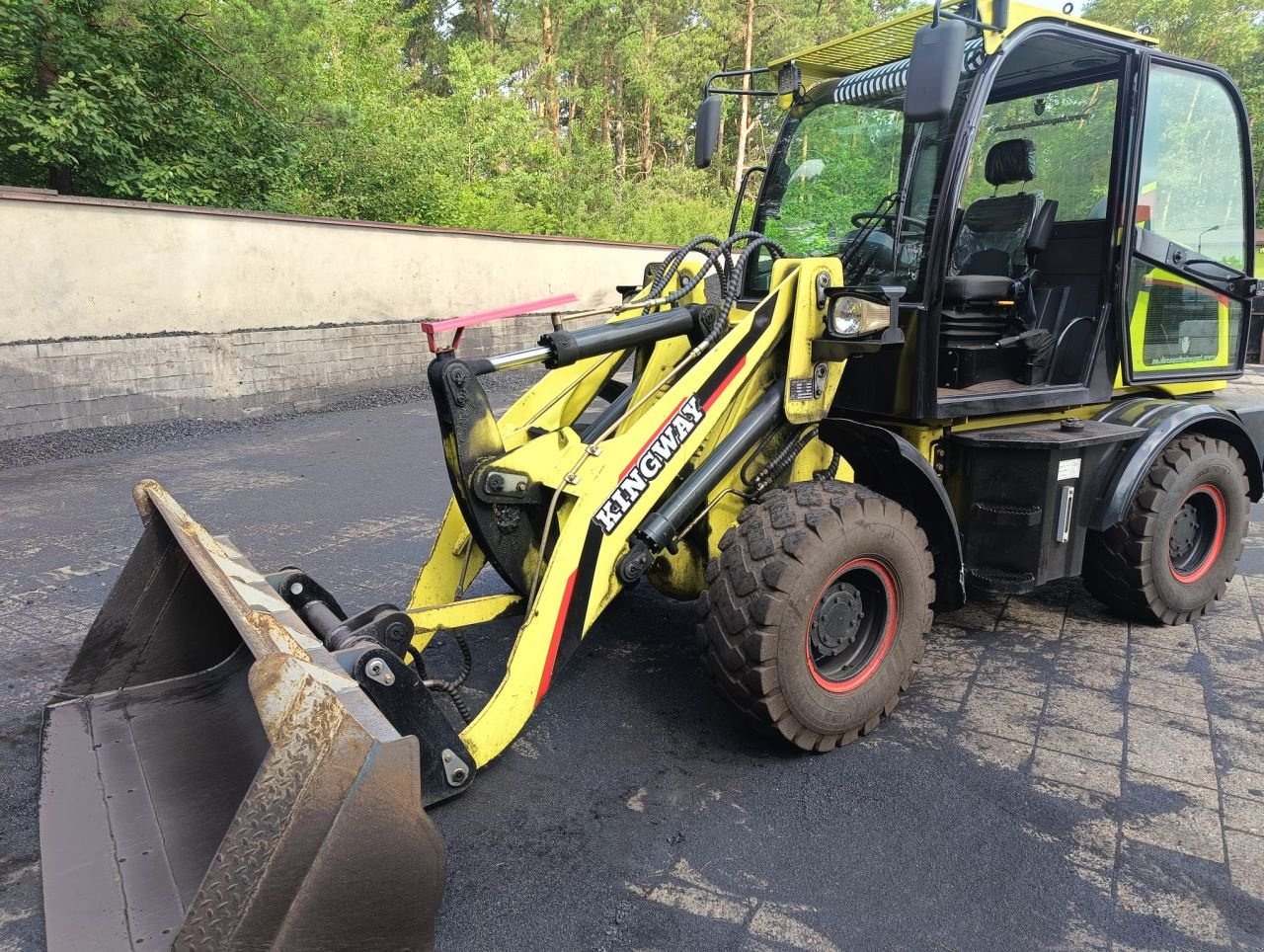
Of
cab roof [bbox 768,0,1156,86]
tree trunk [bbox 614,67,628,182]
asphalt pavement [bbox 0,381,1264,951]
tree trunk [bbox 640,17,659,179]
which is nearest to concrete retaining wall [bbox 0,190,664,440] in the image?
asphalt pavement [bbox 0,381,1264,951]

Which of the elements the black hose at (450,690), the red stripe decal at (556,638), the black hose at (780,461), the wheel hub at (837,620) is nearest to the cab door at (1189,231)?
the black hose at (780,461)

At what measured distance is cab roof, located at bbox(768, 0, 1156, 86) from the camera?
358 cm

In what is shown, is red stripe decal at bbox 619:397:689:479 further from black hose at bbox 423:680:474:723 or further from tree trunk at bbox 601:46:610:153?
tree trunk at bbox 601:46:610:153

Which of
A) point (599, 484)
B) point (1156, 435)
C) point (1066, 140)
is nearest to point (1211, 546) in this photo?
point (1156, 435)

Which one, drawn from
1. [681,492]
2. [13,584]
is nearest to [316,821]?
[681,492]

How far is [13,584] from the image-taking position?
16.4 ft

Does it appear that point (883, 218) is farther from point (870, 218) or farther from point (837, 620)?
point (837, 620)

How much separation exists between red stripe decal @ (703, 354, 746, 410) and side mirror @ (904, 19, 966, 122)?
99 centimetres

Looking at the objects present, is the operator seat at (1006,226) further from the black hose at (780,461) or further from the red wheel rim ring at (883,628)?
the red wheel rim ring at (883,628)

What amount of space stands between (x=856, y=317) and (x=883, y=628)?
1.14 metres

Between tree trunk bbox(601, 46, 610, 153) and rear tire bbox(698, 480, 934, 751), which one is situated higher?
tree trunk bbox(601, 46, 610, 153)

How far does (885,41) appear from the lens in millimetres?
4051

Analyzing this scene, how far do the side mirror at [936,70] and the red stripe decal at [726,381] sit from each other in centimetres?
99

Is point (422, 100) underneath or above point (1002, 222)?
above
